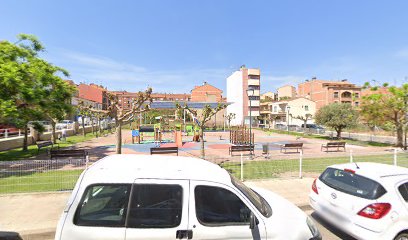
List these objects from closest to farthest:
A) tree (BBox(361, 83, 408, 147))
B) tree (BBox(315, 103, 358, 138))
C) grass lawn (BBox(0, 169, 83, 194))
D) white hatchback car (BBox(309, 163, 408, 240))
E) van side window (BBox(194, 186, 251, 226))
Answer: van side window (BBox(194, 186, 251, 226)) → white hatchback car (BBox(309, 163, 408, 240)) → grass lawn (BBox(0, 169, 83, 194)) → tree (BBox(361, 83, 408, 147)) → tree (BBox(315, 103, 358, 138))

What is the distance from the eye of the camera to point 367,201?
4.58m

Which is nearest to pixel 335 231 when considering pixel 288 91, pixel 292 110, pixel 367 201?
pixel 367 201

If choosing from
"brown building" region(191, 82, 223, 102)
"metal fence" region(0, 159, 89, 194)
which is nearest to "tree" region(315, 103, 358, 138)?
"metal fence" region(0, 159, 89, 194)

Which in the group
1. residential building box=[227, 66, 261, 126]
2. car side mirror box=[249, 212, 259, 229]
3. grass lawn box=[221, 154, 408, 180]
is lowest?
grass lawn box=[221, 154, 408, 180]

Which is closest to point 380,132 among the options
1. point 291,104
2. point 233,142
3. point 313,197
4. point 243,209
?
point 291,104

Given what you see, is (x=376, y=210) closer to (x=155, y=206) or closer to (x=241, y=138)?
(x=155, y=206)

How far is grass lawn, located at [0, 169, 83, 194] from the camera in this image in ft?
27.2

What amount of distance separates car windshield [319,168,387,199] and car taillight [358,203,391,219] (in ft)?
0.55

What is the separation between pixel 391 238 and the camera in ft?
14.2

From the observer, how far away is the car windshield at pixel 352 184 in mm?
4656

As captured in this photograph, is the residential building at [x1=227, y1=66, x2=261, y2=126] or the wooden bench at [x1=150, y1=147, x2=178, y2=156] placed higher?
the residential building at [x1=227, y1=66, x2=261, y2=126]

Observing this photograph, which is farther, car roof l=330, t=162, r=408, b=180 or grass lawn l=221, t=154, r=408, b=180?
grass lawn l=221, t=154, r=408, b=180

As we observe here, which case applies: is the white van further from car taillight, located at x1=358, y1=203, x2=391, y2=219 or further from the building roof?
the building roof

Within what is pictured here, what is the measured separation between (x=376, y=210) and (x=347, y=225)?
23.8 inches
